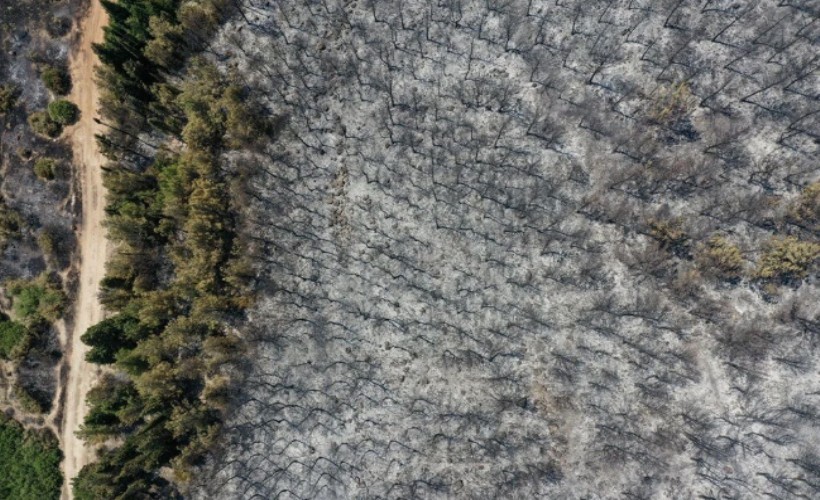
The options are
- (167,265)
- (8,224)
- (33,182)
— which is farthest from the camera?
(33,182)

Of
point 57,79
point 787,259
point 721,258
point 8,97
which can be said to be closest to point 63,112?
point 57,79

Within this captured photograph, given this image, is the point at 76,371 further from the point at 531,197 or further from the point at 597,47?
A: the point at 597,47

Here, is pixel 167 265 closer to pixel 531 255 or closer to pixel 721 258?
pixel 531 255

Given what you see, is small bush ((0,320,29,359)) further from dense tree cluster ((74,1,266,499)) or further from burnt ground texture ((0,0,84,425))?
dense tree cluster ((74,1,266,499))

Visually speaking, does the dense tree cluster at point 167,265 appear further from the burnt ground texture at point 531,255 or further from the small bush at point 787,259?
the small bush at point 787,259

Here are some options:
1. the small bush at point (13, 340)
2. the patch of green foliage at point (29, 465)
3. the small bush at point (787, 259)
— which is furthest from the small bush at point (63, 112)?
the small bush at point (787, 259)

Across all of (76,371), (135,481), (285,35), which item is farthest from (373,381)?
(285,35)
